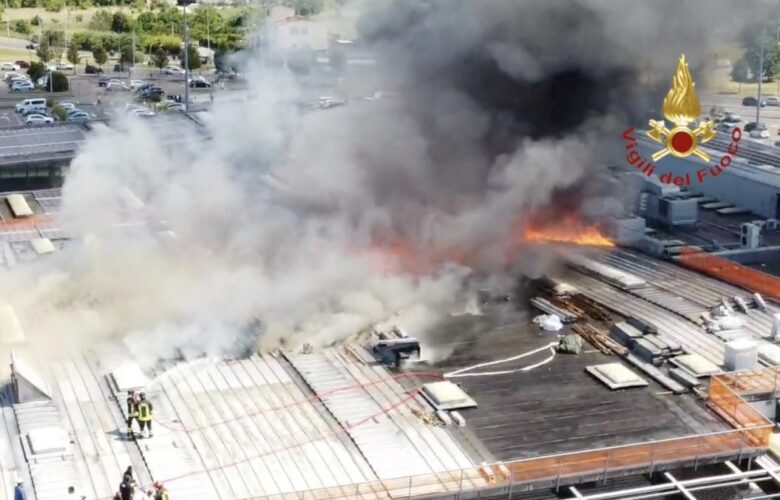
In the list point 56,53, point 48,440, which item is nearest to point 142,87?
point 56,53

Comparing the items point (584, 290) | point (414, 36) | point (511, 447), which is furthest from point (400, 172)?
point (511, 447)

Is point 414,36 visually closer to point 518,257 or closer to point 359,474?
point 518,257

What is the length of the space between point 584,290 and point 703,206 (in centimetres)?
1123

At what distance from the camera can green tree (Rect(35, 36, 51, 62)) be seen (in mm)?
85562

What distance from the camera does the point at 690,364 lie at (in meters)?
24.7

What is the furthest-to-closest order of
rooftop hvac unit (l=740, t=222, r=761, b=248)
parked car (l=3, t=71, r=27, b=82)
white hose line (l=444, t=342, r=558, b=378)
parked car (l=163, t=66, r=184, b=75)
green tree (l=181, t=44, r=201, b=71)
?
parked car (l=163, t=66, r=184, b=75) < parked car (l=3, t=71, r=27, b=82) < green tree (l=181, t=44, r=201, b=71) < rooftop hvac unit (l=740, t=222, r=761, b=248) < white hose line (l=444, t=342, r=558, b=378)

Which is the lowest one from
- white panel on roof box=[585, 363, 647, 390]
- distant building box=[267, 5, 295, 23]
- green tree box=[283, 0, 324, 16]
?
white panel on roof box=[585, 363, 647, 390]

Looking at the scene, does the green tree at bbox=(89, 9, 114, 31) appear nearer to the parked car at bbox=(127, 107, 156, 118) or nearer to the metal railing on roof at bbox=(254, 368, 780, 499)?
the parked car at bbox=(127, 107, 156, 118)

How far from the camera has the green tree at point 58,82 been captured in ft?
260

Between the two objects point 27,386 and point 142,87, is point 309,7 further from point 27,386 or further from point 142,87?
point 142,87

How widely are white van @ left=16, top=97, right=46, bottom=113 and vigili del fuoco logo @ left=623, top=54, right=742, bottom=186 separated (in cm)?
4097

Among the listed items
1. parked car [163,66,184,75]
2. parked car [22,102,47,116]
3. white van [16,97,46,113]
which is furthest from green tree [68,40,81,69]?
parked car [22,102,47,116]

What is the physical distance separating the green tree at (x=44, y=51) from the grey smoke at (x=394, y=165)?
56.8 m

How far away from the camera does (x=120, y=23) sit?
91438mm
